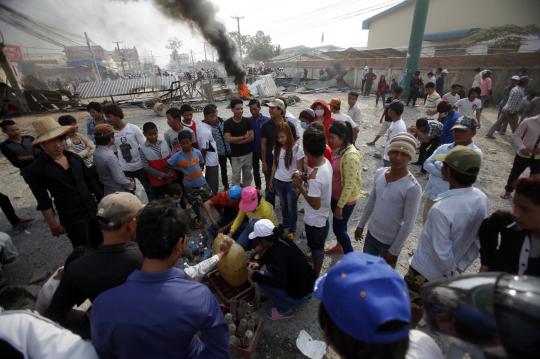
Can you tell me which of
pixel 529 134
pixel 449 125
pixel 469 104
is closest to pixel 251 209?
pixel 449 125

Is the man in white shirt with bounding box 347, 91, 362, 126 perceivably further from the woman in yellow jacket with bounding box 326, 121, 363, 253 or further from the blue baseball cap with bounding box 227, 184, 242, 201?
the blue baseball cap with bounding box 227, 184, 242, 201

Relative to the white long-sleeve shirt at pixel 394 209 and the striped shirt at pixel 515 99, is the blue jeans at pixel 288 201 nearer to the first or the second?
the white long-sleeve shirt at pixel 394 209

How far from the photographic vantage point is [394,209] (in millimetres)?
2529

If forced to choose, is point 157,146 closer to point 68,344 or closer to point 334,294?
point 68,344

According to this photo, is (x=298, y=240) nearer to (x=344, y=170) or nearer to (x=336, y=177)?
(x=336, y=177)

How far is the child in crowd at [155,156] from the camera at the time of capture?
416 centimetres

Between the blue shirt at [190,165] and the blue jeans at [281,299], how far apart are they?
2.20 metres

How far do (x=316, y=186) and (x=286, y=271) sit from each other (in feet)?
3.00

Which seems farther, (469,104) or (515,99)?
(515,99)

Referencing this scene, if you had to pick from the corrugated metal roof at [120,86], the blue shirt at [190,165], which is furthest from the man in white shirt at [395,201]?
the corrugated metal roof at [120,86]

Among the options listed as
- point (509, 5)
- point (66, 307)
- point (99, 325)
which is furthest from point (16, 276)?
point (509, 5)

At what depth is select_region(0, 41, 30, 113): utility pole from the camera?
12.8 metres

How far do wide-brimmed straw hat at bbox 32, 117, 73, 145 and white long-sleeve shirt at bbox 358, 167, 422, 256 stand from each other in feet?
11.4

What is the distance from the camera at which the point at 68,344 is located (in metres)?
1.03
